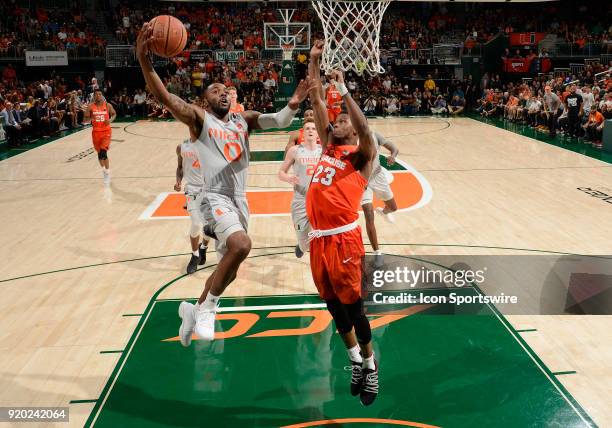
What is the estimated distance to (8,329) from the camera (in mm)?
5668

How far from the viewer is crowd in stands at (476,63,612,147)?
54.5 ft

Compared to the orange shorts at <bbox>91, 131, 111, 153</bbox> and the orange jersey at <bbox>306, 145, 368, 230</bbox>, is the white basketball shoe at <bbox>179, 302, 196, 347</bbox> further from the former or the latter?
the orange shorts at <bbox>91, 131, 111, 153</bbox>

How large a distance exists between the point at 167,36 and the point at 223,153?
3.08ft

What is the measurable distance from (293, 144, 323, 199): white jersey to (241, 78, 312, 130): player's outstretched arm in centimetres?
193

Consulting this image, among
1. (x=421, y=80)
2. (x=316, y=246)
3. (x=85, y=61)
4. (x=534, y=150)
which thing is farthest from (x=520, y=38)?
(x=316, y=246)

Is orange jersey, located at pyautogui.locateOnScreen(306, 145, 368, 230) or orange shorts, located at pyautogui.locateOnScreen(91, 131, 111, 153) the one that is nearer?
orange jersey, located at pyautogui.locateOnScreen(306, 145, 368, 230)

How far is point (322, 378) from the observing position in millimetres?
4660

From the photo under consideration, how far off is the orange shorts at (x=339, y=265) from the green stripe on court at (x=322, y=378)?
0.79m

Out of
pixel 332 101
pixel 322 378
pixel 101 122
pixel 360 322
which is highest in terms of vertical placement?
pixel 332 101

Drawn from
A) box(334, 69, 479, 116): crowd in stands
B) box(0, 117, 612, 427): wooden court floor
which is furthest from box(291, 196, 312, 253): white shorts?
box(334, 69, 479, 116): crowd in stands

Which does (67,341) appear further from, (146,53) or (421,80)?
(421,80)

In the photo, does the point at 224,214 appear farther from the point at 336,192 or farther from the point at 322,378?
the point at 322,378

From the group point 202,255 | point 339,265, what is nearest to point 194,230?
point 202,255

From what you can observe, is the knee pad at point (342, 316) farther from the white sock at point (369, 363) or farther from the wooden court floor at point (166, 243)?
the wooden court floor at point (166, 243)
